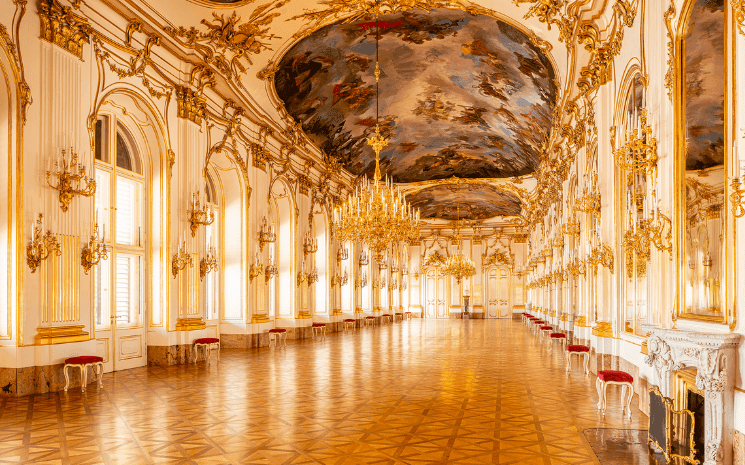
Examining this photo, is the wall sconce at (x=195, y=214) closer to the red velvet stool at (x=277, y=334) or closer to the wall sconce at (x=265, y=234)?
the wall sconce at (x=265, y=234)

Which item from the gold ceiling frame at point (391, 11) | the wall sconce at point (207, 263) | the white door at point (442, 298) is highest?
the gold ceiling frame at point (391, 11)

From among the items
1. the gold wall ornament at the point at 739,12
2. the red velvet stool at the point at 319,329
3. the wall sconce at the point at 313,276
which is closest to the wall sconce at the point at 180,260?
the wall sconce at the point at 313,276

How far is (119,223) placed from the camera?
1170cm

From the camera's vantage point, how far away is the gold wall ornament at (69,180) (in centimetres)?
889

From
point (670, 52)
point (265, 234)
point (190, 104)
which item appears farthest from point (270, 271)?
point (670, 52)

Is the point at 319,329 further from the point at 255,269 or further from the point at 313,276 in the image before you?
the point at 255,269

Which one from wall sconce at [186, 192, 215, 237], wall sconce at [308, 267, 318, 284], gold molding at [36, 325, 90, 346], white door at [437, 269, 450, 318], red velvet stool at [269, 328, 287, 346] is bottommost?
white door at [437, 269, 450, 318]

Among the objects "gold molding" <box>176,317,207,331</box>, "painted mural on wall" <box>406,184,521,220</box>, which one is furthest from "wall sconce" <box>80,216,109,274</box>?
"painted mural on wall" <box>406,184,521,220</box>

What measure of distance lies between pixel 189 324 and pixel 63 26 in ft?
20.4

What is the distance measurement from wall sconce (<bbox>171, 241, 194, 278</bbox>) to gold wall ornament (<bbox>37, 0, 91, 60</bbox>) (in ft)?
14.1

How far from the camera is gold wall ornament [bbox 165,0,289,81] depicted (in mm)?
12195

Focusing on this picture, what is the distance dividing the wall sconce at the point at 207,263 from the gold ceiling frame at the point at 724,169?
32.3ft

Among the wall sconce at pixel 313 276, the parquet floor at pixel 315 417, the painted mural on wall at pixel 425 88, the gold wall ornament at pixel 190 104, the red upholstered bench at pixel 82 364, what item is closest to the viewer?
the parquet floor at pixel 315 417

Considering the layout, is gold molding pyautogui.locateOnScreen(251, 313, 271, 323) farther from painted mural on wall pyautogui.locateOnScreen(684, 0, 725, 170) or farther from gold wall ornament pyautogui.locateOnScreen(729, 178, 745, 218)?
gold wall ornament pyautogui.locateOnScreen(729, 178, 745, 218)
